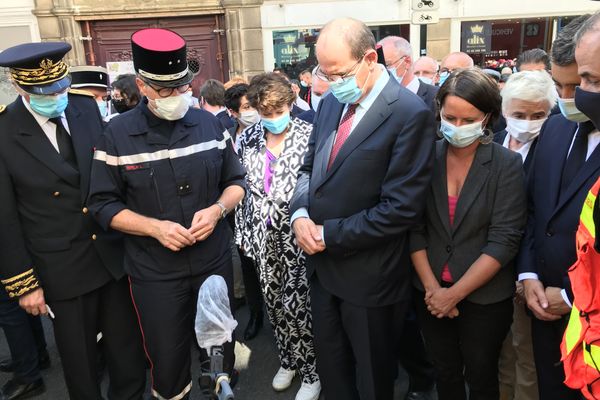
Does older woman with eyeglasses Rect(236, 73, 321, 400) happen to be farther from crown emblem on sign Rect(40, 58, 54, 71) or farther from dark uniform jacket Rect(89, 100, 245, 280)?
crown emblem on sign Rect(40, 58, 54, 71)

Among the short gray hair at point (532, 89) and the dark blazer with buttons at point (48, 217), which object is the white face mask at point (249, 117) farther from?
the short gray hair at point (532, 89)

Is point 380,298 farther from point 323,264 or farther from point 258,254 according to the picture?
point 258,254

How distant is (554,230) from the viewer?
6.67 feet

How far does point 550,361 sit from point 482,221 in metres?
0.69

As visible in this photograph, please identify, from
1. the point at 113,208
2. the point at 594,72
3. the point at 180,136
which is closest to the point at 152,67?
the point at 180,136

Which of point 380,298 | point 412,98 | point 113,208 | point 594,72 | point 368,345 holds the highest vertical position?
point 594,72

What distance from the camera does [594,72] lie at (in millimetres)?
1650

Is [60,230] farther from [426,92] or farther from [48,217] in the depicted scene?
[426,92]

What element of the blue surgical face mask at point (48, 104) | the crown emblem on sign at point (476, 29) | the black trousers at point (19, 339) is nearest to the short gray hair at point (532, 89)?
the blue surgical face mask at point (48, 104)

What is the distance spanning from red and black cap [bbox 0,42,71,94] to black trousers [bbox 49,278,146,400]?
1.15 m

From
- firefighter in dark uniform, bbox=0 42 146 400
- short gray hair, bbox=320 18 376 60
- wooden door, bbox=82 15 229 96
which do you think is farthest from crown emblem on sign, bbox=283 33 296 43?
short gray hair, bbox=320 18 376 60

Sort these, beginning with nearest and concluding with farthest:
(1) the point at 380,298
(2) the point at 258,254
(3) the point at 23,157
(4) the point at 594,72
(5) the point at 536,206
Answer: (4) the point at 594,72 → (5) the point at 536,206 → (1) the point at 380,298 → (3) the point at 23,157 → (2) the point at 258,254

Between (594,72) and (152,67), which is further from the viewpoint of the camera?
(152,67)

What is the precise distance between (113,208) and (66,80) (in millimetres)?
784
